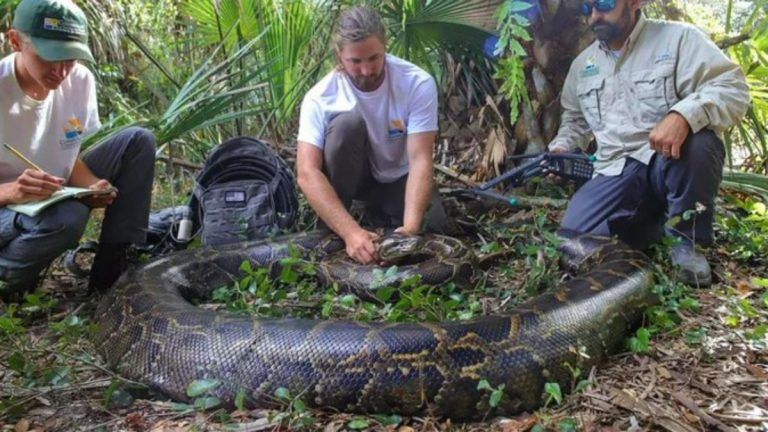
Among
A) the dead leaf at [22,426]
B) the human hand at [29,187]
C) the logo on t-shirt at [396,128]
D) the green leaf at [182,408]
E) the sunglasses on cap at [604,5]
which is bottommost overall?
the dead leaf at [22,426]

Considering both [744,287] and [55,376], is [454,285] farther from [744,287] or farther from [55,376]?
[55,376]

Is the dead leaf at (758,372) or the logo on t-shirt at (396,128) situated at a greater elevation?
the logo on t-shirt at (396,128)

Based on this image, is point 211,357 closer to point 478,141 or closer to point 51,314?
point 51,314

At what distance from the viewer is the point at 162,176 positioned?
9.18m

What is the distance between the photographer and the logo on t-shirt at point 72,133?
4.57m

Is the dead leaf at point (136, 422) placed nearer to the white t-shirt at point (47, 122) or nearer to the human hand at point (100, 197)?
the human hand at point (100, 197)

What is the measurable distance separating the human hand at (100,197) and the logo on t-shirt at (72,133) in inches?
13.9

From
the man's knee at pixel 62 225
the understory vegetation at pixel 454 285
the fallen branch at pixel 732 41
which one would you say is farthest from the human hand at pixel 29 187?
the fallen branch at pixel 732 41

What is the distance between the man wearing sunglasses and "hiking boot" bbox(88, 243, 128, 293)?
3.67m

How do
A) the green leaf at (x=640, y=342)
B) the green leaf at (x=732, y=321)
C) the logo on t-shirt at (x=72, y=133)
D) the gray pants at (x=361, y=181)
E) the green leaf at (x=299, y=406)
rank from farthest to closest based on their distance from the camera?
the gray pants at (x=361, y=181), the logo on t-shirt at (x=72, y=133), the green leaf at (x=732, y=321), the green leaf at (x=640, y=342), the green leaf at (x=299, y=406)

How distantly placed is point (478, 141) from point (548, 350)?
13.2ft

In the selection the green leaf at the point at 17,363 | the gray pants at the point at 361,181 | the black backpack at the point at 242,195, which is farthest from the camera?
the black backpack at the point at 242,195

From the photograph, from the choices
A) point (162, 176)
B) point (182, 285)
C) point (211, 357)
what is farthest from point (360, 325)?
point (162, 176)

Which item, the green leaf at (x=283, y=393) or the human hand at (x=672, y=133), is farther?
the human hand at (x=672, y=133)
